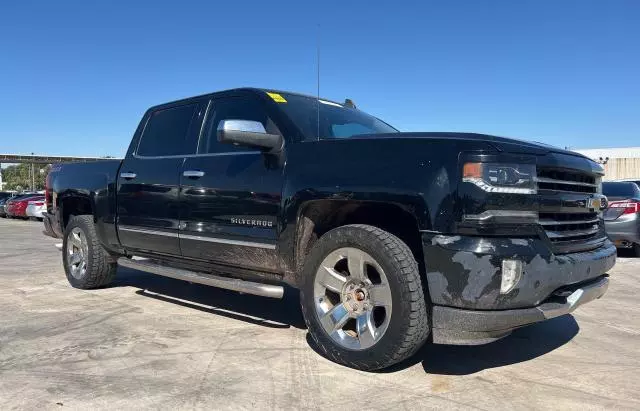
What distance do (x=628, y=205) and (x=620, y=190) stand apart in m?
0.68

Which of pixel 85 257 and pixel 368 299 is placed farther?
pixel 85 257

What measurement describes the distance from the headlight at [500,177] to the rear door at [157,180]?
2.71m

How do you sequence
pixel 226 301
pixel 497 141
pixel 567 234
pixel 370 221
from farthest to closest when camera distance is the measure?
pixel 226 301 → pixel 370 221 → pixel 567 234 → pixel 497 141

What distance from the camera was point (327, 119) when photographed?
15.4ft

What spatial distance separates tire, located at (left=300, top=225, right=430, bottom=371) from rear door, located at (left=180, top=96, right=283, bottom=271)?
0.51 m

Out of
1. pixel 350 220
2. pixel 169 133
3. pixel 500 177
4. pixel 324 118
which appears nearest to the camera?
pixel 500 177

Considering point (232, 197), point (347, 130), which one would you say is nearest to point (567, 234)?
point (347, 130)

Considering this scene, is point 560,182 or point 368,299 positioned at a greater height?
point 560,182

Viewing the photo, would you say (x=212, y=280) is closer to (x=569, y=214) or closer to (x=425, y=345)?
(x=425, y=345)

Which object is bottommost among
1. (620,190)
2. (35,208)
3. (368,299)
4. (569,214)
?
(35,208)

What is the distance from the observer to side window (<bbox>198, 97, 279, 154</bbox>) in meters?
4.51

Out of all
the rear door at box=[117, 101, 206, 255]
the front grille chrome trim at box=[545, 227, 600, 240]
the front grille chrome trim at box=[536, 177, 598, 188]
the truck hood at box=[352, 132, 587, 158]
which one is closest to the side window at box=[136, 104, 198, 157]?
the rear door at box=[117, 101, 206, 255]

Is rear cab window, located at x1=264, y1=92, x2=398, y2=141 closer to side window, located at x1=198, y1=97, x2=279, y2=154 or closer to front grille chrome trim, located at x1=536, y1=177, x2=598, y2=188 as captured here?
side window, located at x1=198, y1=97, x2=279, y2=154

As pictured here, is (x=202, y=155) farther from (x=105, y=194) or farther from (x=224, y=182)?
(x=105, y=194)
